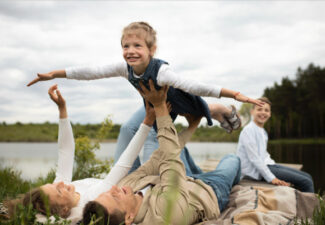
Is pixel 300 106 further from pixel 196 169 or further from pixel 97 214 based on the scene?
pixel 97 214

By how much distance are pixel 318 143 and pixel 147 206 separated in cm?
1997

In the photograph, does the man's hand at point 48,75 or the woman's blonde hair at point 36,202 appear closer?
the woman's blonde hair at point 36,202

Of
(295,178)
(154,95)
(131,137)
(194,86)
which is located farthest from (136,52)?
(295,178)

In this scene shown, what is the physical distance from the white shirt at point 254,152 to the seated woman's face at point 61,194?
2498 mm

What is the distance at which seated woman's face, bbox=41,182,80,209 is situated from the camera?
1.94 metres

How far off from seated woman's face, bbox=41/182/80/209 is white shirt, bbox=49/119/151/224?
0.30 ft

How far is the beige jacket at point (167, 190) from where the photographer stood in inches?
77.9

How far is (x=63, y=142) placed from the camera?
99.1 inches

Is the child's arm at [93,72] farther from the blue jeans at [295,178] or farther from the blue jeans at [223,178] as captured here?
the blue jeans at [295,178]

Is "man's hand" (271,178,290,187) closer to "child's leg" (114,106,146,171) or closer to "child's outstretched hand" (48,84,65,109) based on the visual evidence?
"child's leg" (114,106,146,171)

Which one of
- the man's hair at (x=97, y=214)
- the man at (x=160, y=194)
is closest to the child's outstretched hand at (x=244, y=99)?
the man at (x=160, y=194)

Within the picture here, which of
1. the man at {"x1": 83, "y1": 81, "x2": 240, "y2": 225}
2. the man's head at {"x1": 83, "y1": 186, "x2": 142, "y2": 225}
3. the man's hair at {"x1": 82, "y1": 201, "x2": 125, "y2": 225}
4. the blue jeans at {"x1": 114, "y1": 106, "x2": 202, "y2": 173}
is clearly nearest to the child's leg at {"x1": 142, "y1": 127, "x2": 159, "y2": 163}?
the blue jeans at {"x1": 114, "y1": 106, "x2": 202, "y2": 173}

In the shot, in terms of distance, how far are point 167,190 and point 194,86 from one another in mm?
853

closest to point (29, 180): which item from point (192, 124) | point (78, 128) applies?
point (78, 128)
